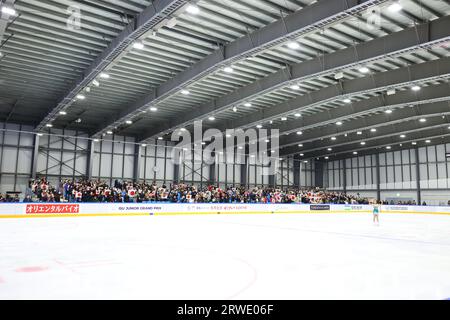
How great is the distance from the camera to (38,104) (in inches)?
929

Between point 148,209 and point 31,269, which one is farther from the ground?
point 148,209

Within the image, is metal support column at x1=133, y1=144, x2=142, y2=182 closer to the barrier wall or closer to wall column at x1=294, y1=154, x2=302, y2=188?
the barrier wall

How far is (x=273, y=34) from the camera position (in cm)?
1203

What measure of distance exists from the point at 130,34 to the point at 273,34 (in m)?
4.96

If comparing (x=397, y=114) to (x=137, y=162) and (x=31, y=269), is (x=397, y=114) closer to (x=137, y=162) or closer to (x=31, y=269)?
(x=137, y=162)

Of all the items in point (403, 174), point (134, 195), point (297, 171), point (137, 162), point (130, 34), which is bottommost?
point (134, 195)

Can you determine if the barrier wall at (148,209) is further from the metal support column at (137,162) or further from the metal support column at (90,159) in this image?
the metal support column at (137,162)

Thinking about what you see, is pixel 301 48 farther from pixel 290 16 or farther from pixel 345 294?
pixel 345 294

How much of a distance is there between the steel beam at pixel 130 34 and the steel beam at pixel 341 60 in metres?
7.20

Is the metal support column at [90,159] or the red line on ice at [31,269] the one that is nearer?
the red line on ice at [31,269]

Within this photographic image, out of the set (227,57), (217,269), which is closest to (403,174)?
(227,57)

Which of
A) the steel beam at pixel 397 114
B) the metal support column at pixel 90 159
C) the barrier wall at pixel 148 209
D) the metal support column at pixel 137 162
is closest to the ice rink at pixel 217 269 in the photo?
→ the barrier wall at pixel 148 209

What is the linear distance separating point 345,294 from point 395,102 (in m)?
17.8

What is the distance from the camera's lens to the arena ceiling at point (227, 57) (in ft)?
37.8
